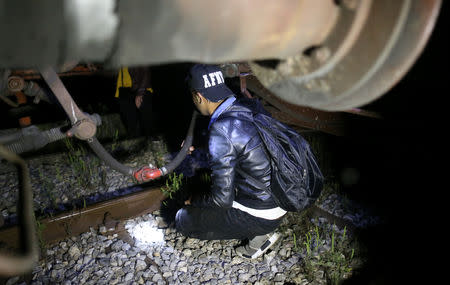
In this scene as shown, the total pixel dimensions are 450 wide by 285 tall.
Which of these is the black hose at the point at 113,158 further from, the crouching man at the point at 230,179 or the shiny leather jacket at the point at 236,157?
the shiny leather jacket at the point at 236,157

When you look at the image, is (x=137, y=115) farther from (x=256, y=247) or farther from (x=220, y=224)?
(x=256, y=247)

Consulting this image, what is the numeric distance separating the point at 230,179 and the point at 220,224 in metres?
0.61

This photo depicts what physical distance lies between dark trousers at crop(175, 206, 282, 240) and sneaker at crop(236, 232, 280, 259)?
67mm

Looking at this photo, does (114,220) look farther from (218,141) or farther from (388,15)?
(388,15)

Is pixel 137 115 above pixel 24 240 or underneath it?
above

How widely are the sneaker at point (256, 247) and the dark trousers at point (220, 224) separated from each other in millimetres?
67

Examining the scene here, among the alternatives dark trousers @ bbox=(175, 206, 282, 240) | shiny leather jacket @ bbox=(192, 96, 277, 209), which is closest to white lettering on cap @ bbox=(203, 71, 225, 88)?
shiny leather jacket @ bbox=(192, 96, 277, 209)

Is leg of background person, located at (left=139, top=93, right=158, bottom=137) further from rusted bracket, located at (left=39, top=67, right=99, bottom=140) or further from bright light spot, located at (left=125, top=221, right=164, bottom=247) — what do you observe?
rusted bracket, located at (left=39, top=67, right=99, bottom=140)

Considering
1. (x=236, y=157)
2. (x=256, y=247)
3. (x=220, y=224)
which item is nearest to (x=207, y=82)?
(x=236, y=157)

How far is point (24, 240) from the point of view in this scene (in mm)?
676

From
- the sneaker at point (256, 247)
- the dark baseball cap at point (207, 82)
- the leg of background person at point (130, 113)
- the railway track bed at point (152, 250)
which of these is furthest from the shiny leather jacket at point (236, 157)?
the leg of background person at point (130, 113)

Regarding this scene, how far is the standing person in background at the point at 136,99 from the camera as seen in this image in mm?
4715

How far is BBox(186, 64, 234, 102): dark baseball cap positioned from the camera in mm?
2451

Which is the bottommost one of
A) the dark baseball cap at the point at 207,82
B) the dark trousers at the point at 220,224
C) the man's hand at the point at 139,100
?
the dark trousers at the point at 220,224
